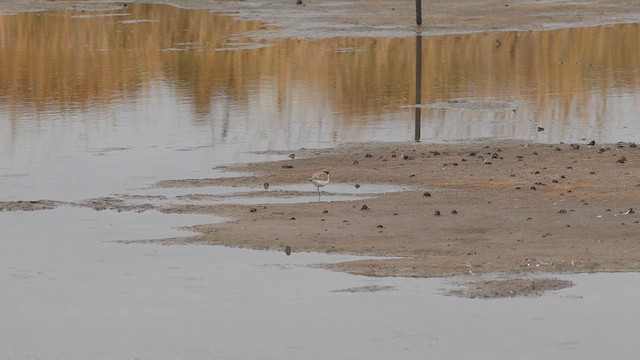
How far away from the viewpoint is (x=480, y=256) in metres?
16.9

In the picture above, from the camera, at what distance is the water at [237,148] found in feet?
46.2

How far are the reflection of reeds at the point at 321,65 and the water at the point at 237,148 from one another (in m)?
0.12

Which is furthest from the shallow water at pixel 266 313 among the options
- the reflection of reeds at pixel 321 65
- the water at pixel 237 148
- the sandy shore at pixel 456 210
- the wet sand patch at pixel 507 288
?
the reflection of reeds at pixel 321 65

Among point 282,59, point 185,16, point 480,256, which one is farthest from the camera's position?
point 185,16

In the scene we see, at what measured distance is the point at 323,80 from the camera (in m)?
39.1

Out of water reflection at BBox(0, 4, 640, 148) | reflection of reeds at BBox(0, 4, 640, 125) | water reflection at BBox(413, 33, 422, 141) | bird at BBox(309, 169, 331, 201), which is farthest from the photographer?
reflection of reeds at BBox(0, 4, 640, 125)

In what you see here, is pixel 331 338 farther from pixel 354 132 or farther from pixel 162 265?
pixel 354 132

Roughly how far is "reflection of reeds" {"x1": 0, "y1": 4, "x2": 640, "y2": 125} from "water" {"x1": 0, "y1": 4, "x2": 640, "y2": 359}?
12 cm

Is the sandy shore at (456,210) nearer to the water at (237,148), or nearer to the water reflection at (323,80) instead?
the water at (237,148)

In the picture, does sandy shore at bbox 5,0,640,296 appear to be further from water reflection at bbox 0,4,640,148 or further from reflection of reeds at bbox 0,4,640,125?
reflection of reeds at bbox 0,4,640,125

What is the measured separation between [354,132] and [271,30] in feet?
82.1

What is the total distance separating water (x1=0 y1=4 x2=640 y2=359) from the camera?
14.1 metres

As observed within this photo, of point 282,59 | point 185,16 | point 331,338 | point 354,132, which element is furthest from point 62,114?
point 185,16

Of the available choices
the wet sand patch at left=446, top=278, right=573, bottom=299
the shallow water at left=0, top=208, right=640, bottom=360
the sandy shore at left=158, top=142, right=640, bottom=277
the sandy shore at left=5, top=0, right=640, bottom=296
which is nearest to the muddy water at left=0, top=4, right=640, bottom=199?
the sandy shore at left=5, top=0, right=640, bottom=296
